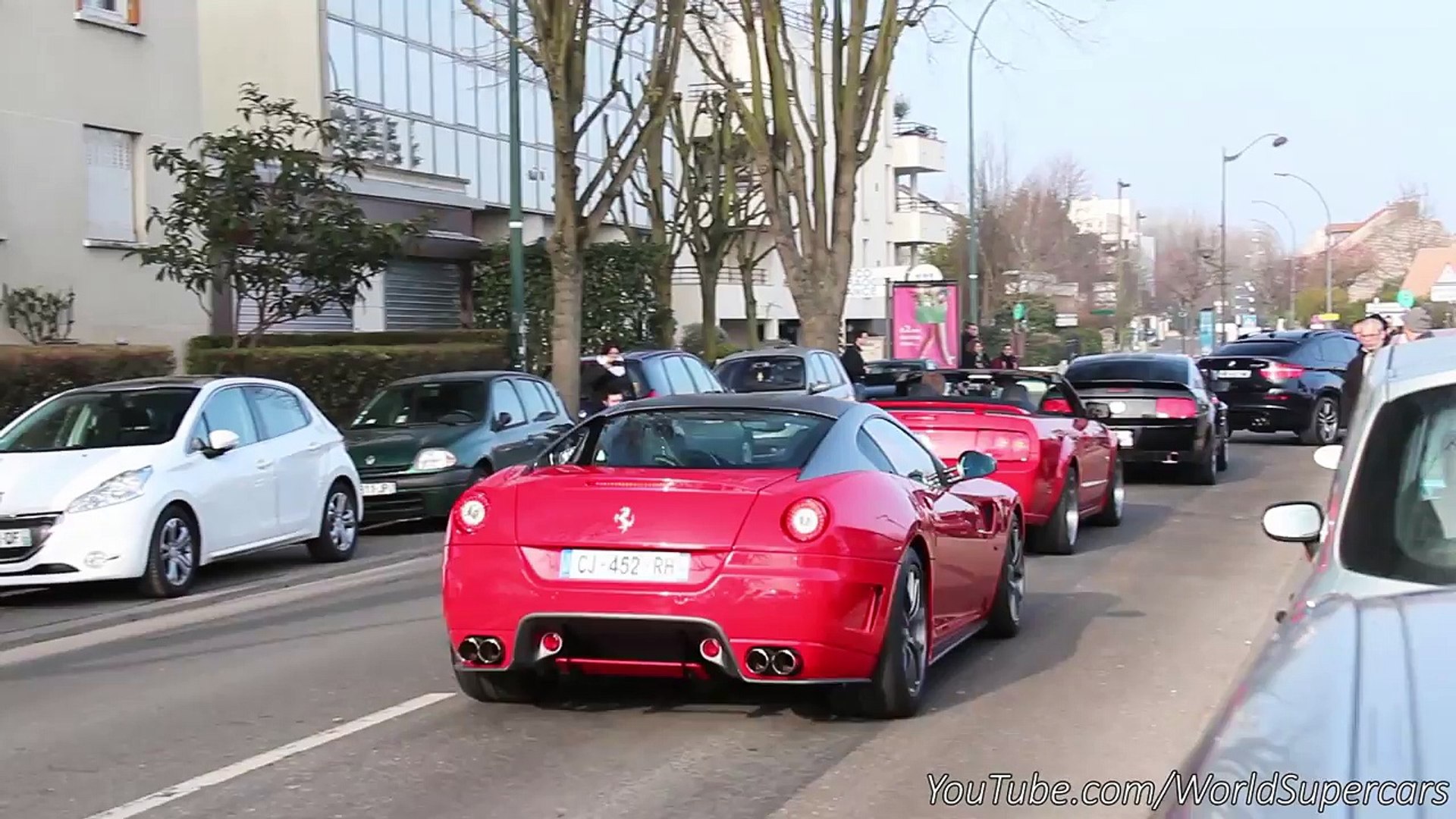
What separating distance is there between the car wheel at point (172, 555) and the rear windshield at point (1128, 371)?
10.9 m

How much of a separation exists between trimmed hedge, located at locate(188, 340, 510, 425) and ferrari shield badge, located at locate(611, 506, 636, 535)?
49.5 ft

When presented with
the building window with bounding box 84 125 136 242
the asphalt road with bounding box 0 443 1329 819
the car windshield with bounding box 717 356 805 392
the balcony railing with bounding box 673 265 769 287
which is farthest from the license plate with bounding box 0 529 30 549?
the balcony railing with bounding box 673 265 769 287

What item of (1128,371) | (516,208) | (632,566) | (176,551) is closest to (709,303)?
→ (516,208)

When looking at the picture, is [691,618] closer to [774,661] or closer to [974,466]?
[774,661]

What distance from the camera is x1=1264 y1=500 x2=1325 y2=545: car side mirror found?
5691 millimetres

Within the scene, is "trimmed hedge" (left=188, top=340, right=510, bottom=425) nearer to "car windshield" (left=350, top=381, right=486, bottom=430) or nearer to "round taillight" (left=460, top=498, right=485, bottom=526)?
"car windshield" (left=350, top=381, right=486, bottom=430)

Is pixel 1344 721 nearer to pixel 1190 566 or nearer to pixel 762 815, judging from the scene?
pixel 762 815

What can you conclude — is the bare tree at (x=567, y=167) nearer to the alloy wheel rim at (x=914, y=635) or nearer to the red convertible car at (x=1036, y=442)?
the red convertible car at (x=1036, y=442)

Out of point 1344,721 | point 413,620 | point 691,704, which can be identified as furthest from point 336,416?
point 1344,721

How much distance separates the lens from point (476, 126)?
Result: 39.3m

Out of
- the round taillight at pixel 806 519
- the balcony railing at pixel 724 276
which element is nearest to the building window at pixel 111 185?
the round taillight at pixel 806 519

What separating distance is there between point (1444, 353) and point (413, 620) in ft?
22.8

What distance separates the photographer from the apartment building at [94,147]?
22031 mm

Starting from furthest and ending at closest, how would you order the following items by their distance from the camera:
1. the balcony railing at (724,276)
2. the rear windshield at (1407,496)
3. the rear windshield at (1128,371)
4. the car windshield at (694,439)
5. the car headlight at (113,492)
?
the balcony railing at (724,276) → the rear windshield at (1128,371) → the car headlight at (113,492) → the car windshield at (694,439) → the rear windshield at (1407,496)
